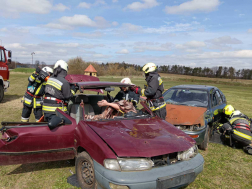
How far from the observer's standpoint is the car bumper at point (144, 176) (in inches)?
86.7

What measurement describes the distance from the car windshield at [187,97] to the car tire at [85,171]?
149 inches

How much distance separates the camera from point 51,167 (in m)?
3.74

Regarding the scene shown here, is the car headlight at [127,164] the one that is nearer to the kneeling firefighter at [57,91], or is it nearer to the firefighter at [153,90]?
the kneeling firefighter at [57,91]

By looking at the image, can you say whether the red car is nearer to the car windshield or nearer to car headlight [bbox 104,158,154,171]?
car headlight [bbox 104,158,154,171]

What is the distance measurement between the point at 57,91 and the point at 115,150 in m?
2.03

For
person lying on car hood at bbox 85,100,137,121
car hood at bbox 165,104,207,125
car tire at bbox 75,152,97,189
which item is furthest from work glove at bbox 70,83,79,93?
car hood at bbox 165,104,207,125

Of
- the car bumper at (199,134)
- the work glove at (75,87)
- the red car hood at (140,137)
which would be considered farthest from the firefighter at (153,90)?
the work glove at (75,87)

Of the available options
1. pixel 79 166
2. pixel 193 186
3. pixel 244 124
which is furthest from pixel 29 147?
pixel 244 124

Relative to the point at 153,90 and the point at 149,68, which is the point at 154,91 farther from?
the point at 149,68

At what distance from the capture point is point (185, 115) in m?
4.89

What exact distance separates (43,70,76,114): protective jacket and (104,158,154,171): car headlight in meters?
1.89

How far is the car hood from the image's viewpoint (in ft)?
15.4

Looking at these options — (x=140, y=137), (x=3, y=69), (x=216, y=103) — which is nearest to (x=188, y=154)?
(x=140, y=137)

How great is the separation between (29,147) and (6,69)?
29.9 ft
